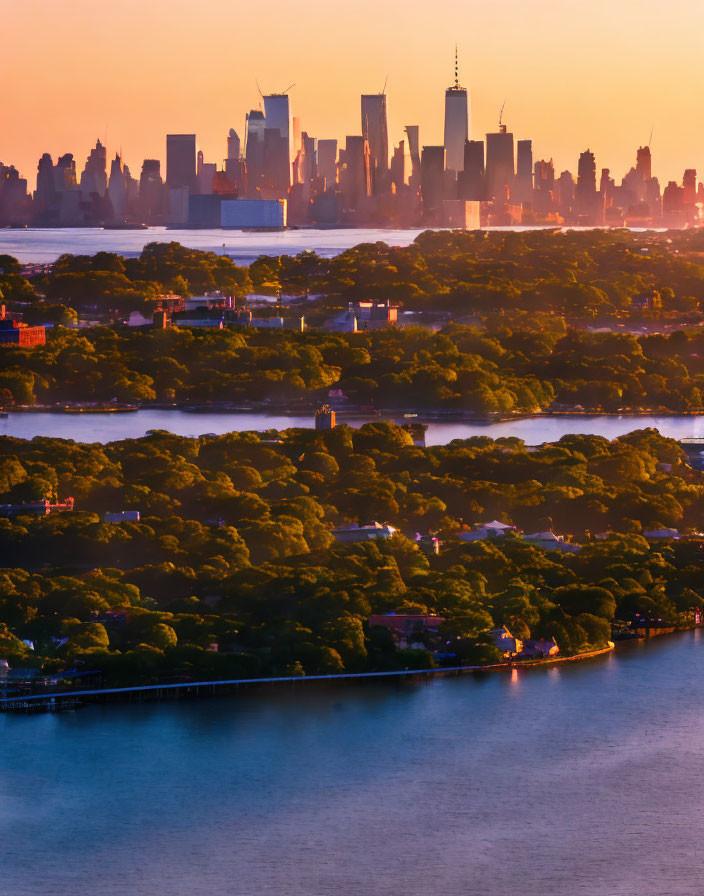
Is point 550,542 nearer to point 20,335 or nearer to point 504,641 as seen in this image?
point 504,641

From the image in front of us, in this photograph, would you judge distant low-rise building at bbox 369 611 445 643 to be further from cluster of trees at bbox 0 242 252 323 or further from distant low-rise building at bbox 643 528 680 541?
cluster of trees at bbox 0 242 252 323

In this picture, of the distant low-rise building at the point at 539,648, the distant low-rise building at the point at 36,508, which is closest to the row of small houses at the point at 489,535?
the distant low-rise building at the point at 539,648

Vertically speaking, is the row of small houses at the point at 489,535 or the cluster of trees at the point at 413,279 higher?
the cluster of trees at the point at 413,279

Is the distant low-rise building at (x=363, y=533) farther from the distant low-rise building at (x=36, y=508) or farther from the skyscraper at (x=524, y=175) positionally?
the skyscraper at (x=524, y=175)

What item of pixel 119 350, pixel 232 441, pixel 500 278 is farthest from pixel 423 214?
pixel 232 441

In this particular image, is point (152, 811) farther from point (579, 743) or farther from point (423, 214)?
point (423, 214)

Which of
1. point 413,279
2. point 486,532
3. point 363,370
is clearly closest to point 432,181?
point 413,279

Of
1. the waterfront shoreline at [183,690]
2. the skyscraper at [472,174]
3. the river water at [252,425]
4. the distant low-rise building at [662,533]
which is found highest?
the skyscraper at [472,174]
